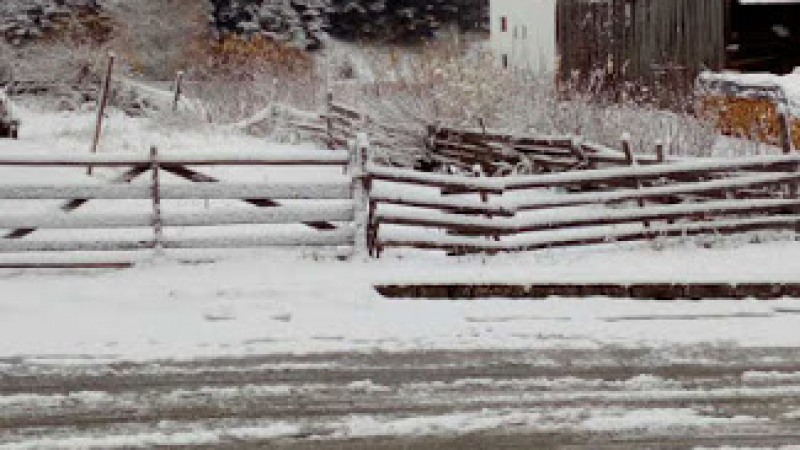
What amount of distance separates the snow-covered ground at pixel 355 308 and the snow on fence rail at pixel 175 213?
9.7 inches

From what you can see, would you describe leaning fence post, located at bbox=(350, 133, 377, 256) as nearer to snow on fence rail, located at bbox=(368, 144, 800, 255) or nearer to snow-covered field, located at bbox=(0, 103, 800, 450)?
snow on fence rail, located at bbox=(368, 144, 800, 255)

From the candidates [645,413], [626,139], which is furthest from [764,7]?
[645,413]

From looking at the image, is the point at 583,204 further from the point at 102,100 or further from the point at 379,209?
the point at 102,100

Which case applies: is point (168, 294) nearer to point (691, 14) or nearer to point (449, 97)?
point (449, 97)

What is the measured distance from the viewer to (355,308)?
1262 centimetres

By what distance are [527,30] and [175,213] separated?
30.1m

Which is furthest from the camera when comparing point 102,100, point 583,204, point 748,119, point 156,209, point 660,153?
point 748,119

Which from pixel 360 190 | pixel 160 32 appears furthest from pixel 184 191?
pixel 160 32

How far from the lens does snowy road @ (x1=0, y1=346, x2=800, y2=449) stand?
823 centimetres

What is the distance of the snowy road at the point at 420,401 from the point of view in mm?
8234

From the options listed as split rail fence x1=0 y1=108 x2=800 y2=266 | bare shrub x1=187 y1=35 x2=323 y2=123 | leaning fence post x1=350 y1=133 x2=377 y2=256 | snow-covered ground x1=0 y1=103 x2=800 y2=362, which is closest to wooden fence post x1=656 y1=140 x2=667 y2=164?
split rail fence x1=0 y1=108 x2=800 y2=266

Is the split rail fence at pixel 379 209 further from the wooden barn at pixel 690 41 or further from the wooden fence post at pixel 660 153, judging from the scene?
the wooden barn at pixel 690 41

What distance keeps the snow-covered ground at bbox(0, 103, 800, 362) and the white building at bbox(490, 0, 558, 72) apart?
24.9 m

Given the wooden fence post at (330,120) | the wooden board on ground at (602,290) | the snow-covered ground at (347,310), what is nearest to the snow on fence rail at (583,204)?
the snow-covered ground at (347,310)
